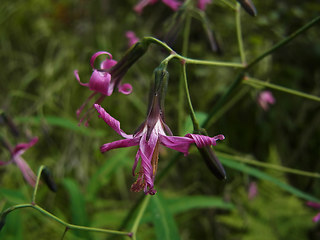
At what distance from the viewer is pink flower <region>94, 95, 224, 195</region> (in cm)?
75

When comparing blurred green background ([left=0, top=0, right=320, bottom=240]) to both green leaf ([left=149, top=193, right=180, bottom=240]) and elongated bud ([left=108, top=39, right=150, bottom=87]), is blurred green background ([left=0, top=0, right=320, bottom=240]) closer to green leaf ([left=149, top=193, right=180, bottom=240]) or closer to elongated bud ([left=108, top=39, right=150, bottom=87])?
green leaf ([left=149, top=193, right=180, bottom=240])

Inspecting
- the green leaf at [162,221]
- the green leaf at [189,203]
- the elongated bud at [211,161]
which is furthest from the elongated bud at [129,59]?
the green leaf at [189,203]

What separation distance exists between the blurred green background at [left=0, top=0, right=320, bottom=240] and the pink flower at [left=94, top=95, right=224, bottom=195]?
0.76 meters

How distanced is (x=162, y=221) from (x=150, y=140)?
59 centimetres

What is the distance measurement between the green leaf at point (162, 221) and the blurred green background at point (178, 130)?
0.32 meters

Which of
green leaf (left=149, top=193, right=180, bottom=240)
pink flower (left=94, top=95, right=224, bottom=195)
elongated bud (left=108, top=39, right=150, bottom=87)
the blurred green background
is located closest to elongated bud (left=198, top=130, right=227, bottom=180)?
pink flower (left=94, top=95, right=224, bottom=195)

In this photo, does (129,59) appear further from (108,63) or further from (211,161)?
(211,161)

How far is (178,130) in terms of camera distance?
5.99ft

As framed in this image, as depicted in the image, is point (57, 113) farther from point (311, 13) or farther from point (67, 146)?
point (311, 13)

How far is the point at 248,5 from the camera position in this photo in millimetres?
1053

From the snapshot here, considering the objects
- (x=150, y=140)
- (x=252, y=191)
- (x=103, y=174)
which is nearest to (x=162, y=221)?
(x=150, y=140)

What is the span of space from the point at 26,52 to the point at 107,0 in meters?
1.01

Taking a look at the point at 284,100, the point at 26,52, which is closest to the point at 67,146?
the point at 26,52

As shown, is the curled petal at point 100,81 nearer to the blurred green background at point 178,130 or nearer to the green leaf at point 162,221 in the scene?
the green leaf at point 162,221
